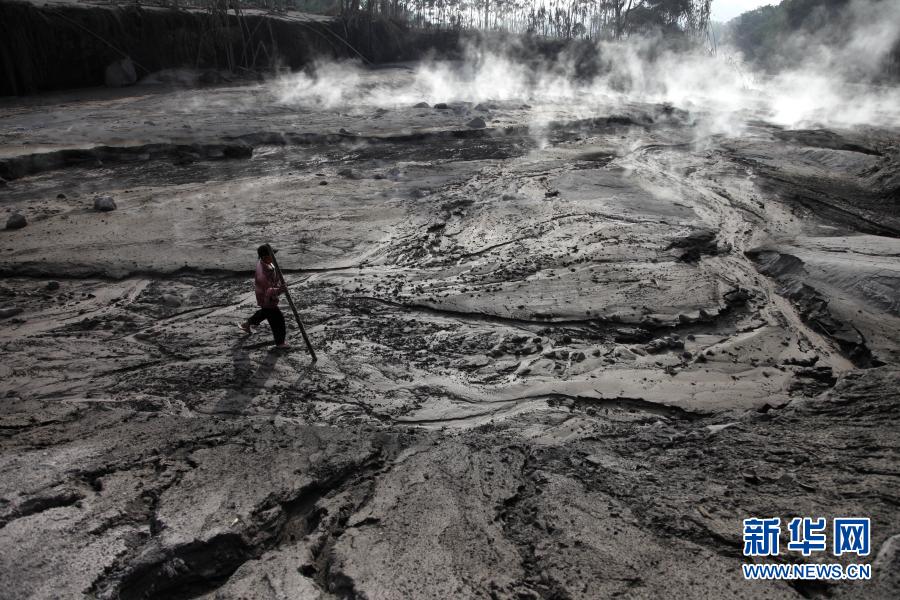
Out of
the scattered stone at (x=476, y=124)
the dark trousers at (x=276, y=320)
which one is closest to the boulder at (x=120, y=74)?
the scattered stone at (x=476, y=124)

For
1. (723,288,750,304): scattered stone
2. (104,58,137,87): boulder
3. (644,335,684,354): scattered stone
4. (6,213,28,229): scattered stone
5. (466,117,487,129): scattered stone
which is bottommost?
(644,335,684,354): scattered stone

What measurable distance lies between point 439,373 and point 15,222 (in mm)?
6479

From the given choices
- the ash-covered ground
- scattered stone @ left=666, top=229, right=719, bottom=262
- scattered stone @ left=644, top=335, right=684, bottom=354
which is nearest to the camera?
the ash-covered ground

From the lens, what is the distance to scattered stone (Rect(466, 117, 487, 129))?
13617mm

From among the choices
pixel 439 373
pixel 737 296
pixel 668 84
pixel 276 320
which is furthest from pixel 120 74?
pixel 668 84

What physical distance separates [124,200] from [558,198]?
6899mm

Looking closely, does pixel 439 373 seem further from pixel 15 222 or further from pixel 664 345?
pixel 15 222

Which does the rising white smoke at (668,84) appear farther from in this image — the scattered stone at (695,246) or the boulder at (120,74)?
the scattered stone at (695,246)

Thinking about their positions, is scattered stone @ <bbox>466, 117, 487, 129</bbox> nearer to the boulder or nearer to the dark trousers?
the dark trousers

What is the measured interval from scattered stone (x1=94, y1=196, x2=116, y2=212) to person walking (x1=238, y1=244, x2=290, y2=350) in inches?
172

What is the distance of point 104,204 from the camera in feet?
26.4

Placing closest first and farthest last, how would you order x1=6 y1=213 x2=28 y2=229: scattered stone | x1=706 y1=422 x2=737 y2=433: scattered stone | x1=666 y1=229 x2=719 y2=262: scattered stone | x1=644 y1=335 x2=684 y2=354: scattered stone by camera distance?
x1=706 y1=422 x2=737 y2=433: scattered stone < x1=644 y1=335 x2=684 y2=354: scattered stone < x1=666 y1=229 x2=719 y2=262: scattered stone < x1=6 y1=213 x2=28 y2=229: scattered stone

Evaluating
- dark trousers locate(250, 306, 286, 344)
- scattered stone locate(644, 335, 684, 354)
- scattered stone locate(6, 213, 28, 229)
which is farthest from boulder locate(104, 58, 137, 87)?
scattered stone locate(644, 335, 684, 354)

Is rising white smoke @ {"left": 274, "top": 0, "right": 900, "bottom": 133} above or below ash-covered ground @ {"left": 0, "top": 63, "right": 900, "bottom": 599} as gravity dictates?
above
